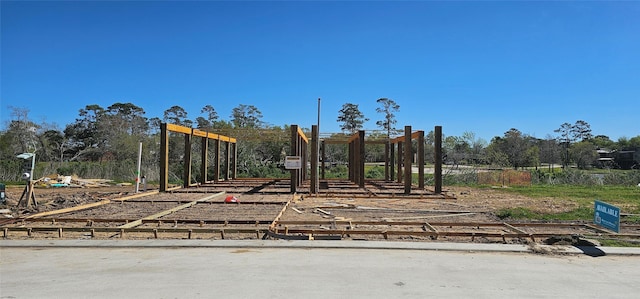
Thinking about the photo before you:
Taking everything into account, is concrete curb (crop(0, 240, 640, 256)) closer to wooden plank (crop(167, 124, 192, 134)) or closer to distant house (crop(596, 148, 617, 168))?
wooden plank (crop(167, 124, 192, 134))

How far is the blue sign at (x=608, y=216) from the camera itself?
7.15 m

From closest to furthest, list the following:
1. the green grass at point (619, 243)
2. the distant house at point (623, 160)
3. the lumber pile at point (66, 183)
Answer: the green grass at point (619, 243), the lumber pile at point (66, 183), the distant house at point (623, 160)

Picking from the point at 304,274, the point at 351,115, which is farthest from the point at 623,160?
the point at 304,274

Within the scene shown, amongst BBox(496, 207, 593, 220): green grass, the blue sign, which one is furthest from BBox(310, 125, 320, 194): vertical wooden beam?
the blue sign

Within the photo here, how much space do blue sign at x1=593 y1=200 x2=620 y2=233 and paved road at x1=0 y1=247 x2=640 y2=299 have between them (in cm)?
119

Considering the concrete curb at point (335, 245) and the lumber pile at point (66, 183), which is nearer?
the concrete curb at point (335, 245)

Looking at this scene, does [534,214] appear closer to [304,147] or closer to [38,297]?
[38,297]

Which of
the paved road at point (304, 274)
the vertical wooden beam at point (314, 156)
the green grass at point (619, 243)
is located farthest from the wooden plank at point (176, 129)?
the green grass at point (619, 243)

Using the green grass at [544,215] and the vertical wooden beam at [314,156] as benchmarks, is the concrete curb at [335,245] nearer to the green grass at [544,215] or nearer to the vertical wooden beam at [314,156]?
the green grass at [544,215]

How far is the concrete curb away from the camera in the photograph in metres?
6.43

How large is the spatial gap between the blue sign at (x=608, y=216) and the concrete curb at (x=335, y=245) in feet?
2.31

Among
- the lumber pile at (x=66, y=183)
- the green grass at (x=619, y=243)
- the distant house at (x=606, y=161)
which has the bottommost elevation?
the green grass at (x=619, y=243)

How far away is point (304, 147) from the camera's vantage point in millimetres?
23125

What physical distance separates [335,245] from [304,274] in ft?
5.26
